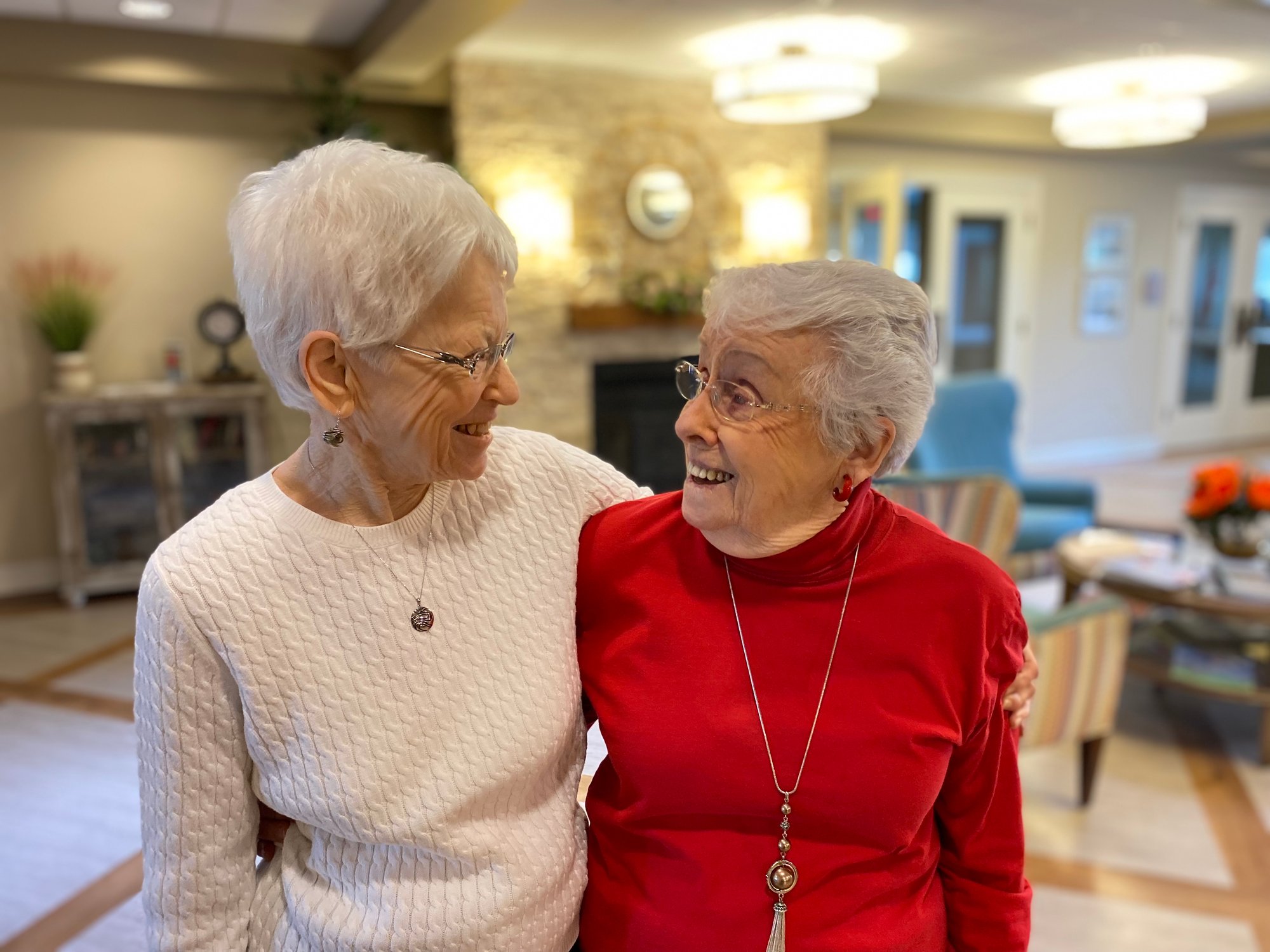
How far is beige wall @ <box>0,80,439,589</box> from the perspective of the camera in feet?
15.9

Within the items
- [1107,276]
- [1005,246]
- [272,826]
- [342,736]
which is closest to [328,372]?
[342,736]

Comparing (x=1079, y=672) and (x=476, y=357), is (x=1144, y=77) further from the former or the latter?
(x=476, y=357)

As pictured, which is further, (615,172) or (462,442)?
(615,172)

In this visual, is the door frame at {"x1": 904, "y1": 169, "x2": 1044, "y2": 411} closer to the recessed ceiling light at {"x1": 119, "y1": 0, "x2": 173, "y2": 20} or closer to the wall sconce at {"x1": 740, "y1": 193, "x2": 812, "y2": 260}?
the wall sconce at {"x1": 740, "y1": 193, "x2": 812, "y2": 260}

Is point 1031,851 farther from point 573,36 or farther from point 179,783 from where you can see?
point 573,36

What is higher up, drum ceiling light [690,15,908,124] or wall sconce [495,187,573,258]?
drum ceiling light [690,15,908,124]

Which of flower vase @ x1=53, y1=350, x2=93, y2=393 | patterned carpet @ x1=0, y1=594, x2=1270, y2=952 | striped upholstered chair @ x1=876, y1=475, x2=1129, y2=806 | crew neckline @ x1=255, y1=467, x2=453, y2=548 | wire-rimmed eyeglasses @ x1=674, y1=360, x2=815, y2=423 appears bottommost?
patterned carpet @ x1=0, y1=594, x2=1270, y2=952

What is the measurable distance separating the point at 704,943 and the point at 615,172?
200 inches

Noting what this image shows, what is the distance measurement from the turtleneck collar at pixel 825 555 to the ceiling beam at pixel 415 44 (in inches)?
123

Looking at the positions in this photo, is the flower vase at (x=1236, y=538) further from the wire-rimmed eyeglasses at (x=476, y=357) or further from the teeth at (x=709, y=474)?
the wire-rimmed eyeglasses at (x=476, y=357)

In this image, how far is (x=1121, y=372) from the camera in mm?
Answer: 8555

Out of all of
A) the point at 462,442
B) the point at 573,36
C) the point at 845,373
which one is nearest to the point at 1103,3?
the point at 573,36

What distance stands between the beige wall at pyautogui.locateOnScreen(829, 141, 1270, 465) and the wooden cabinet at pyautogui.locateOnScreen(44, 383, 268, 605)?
5.34m

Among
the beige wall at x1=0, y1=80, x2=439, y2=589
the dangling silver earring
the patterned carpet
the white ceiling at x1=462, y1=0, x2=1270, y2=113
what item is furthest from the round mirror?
the dangling silver earring
